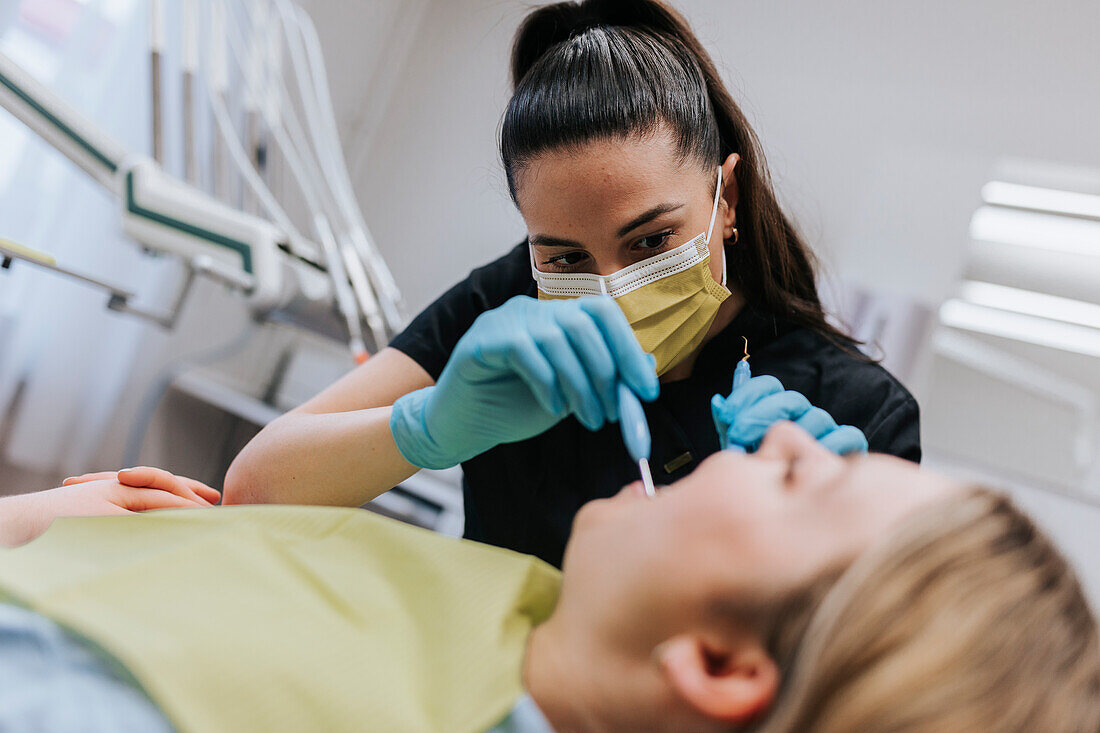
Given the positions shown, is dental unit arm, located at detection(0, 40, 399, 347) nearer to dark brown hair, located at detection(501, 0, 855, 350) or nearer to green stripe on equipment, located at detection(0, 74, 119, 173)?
green stripe on equipment, located at detection(0, 74, 119, 173)

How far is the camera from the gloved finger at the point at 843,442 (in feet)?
2.72

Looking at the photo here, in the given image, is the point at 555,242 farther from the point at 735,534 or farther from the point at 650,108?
the point at 735,534

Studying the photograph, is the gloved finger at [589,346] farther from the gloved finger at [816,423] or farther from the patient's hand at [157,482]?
the patient's hand at [157,482]

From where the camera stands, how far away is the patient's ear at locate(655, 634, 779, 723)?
57cm

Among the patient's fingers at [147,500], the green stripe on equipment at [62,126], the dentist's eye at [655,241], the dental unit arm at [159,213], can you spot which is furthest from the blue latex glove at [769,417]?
the green stripe on equipment at [62,126]

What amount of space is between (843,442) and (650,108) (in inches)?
20.5

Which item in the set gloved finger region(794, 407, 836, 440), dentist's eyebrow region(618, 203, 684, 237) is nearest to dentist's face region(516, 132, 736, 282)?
dentist's eyebrow region(618, 203, 684, 237)

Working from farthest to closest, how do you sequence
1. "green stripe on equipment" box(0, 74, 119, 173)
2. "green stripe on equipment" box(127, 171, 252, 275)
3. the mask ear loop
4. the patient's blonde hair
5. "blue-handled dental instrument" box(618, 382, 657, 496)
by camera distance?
"green stripe on equipment" box(127, 171, 252, 275), "green stripe on equipment" box(0, 74, 119, 173), the mask ear loop, "blue-handled dental instrument" box(618, 382, 657, 496), the patient's blonde hair

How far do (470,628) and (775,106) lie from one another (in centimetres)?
207

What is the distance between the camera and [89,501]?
0.88 meters

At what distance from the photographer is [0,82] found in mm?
1350

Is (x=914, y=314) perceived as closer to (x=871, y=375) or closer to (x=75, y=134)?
(x=871, y=375)

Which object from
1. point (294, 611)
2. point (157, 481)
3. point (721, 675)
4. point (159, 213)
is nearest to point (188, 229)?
point (159, 213)

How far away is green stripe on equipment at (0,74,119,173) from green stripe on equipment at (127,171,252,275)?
0.07 m
